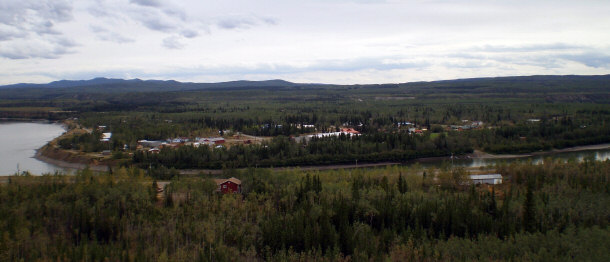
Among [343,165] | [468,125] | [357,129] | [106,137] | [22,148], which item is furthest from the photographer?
[468,125]

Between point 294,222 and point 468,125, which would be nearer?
point 294,222

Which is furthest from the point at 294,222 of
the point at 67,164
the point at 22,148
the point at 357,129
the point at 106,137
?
the point at 357,129

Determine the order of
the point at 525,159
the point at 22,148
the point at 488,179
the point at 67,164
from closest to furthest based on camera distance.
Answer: the point at 488,179 < the point at 67,164 < the point at 525,159 < the point at 22,148

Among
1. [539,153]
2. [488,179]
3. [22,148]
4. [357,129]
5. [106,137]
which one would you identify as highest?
[106,137]

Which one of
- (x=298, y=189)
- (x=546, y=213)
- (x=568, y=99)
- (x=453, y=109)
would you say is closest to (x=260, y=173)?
(x=298, y=189)

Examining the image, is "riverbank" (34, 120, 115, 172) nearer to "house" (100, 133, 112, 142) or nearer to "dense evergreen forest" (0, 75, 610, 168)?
"dense evergreen forest" (0, 75, 610, 168)

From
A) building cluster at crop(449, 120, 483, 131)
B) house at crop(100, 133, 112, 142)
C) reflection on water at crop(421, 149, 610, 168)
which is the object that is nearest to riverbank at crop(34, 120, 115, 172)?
house at crop(100, 133, 112, 142)

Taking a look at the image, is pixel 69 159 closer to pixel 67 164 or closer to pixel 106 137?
pixel 67 164
